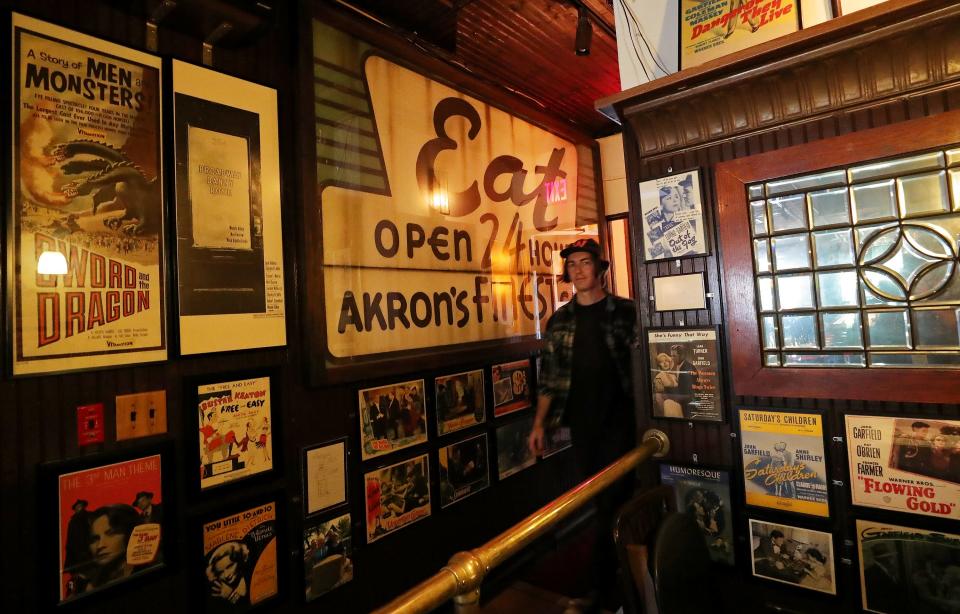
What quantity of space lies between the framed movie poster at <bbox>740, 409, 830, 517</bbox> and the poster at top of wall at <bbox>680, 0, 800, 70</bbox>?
128 centimetres

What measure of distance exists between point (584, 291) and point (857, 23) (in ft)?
5.60

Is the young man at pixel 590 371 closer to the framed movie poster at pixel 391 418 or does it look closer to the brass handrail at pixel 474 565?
the framed movie poster at pixel 391 418

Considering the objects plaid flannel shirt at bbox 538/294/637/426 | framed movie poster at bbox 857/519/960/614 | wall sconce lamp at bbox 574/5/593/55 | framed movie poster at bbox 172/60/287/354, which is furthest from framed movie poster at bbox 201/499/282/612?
wall sconce lamp at bbox 574/5/593/55

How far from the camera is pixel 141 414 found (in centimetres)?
192

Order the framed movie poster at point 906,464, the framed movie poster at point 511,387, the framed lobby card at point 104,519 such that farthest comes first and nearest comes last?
the framed movie poster at point 511,387 < the framed lobby card at point 104,519 < the framed movie poster at point 906,464

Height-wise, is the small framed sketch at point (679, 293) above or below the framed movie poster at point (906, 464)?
above

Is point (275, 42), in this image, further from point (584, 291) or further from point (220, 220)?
point (584, 291)


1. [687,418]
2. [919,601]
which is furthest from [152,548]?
[919,601]

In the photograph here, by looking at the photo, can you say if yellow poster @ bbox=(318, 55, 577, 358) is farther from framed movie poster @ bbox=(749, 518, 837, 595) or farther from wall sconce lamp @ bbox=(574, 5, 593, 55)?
framed movie poster @ bbox=(749, 518, 837, 595)

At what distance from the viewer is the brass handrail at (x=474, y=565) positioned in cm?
94

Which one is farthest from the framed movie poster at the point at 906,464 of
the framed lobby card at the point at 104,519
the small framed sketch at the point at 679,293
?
the framed lobby card at the point at 104,519

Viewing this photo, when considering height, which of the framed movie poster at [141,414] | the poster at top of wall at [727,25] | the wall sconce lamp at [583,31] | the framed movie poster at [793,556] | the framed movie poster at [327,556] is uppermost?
the wall sconce lamp at [583,31]

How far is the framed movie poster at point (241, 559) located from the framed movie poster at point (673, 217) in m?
2.03

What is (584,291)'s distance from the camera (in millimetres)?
2881
